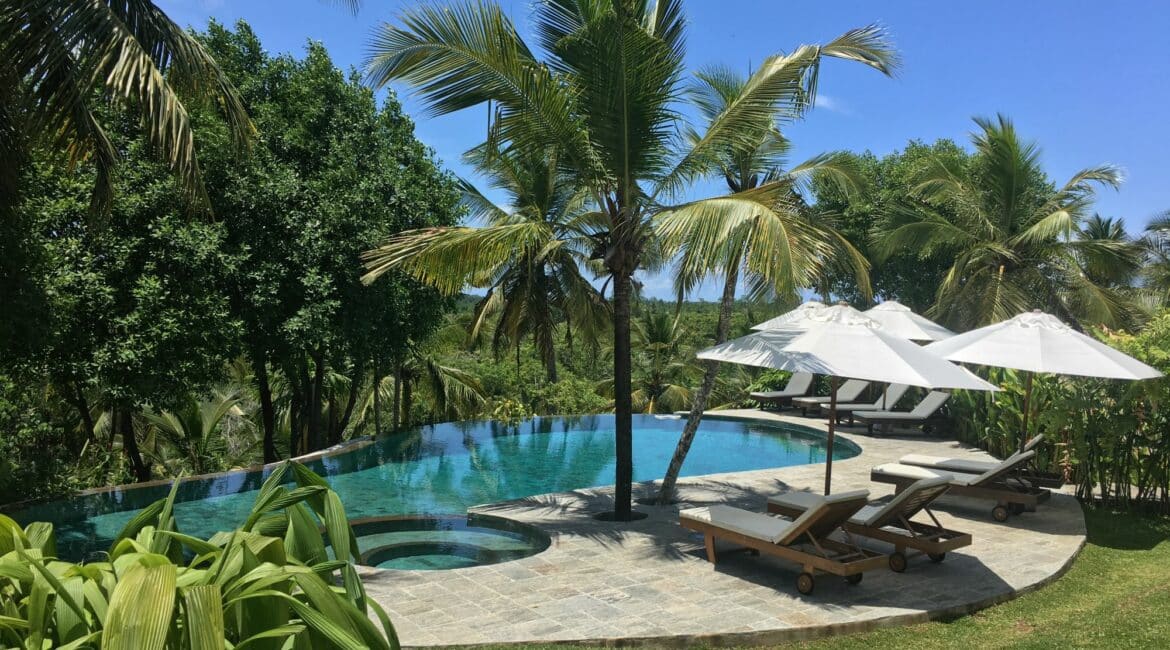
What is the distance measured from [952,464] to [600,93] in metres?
6.35

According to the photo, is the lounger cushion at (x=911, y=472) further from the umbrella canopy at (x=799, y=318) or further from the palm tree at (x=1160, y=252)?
the palm tree at (x=1160, y=252)

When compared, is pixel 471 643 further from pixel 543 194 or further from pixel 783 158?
pixel 543 194

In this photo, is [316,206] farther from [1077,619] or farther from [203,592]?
[203,592]

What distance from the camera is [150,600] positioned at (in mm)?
1605

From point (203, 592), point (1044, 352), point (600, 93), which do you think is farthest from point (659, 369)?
point (203, 592)

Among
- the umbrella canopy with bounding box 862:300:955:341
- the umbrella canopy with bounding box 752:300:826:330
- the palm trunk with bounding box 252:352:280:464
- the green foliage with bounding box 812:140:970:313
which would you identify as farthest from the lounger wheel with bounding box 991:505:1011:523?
the green foliage with bounding box 812:140:970:313

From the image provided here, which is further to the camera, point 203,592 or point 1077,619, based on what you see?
point 1077,619

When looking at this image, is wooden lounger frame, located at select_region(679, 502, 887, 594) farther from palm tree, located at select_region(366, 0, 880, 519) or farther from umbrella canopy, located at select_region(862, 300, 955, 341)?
umbrella canopy, located at select_region(862, 300, 955, 341)

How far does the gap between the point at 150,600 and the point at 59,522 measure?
8.96 m

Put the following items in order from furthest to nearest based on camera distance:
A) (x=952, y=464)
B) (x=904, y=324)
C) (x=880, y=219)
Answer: (x=880, y=219) < (x=904, y=324) < (x=952, y=464)

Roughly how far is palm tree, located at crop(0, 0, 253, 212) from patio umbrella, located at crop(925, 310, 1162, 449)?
7.90 m

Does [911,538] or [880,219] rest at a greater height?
[880,219]

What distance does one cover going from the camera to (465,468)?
1342cm

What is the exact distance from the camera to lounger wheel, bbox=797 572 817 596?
6.27 metres
